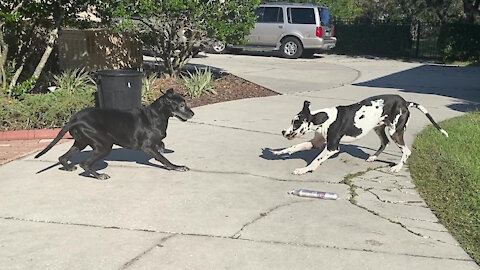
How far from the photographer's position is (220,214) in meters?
5.11

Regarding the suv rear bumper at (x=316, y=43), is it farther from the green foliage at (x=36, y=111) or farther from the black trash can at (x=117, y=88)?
the green foliage at (x=36, y=111)

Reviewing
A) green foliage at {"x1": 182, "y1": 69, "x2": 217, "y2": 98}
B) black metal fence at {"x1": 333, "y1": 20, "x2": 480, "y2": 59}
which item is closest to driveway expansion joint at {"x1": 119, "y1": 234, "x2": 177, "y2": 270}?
green foliage at {"x1": 182, "y1": 69, "x2": 217, "y2": 98}

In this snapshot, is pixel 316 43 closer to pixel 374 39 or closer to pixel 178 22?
pixel 374 39

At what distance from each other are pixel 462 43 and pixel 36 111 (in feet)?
64.1

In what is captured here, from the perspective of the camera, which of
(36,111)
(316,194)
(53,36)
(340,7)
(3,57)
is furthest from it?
(340,7)

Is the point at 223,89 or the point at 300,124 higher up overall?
the point at 300,124

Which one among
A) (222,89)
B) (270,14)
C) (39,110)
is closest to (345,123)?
(39,110)

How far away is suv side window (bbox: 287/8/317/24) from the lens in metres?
22.9

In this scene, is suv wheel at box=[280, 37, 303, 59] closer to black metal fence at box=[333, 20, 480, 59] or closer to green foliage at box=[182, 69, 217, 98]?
black metal fence at box=[333, 20, 480, 59]

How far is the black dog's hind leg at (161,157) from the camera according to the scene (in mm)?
6188

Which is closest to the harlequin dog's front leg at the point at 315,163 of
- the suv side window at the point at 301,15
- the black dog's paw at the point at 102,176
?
the black dog's paw at the point at 102,176

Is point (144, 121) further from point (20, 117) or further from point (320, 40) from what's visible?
point (320, 40)

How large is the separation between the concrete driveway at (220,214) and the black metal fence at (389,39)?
18.2 meters

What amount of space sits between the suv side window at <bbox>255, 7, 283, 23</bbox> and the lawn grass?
14.8 meters
